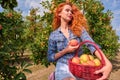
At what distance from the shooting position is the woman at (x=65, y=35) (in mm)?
4814

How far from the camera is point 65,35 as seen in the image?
5.12m

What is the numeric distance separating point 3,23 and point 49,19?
1267cm

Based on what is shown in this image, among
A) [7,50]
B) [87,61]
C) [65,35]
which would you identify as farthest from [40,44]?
[87,61]

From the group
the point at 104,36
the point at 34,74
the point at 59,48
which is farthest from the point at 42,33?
the point at 59,48

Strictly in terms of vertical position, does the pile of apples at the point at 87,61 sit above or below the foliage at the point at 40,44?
above

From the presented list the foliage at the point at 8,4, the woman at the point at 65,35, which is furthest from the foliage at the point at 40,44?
the woman at the point at 65,35

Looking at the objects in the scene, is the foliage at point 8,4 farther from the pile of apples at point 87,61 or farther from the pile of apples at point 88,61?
the pile of apples at point 88,61

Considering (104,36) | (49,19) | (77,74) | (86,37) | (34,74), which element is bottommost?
(34,74)

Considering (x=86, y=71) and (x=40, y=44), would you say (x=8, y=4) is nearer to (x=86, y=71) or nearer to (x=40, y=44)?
(x=86, y=71)

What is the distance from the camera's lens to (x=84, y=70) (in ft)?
13.4

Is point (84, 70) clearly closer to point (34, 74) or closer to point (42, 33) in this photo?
point (42, 33)

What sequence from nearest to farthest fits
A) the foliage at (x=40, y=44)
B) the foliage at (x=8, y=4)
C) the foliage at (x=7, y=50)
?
1. the foliage at (x=7, y=50)
2. the foliage at (x=8, y=4)
3. the foliage at (x=40, y=44)

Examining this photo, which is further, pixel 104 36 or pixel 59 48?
pixel 104 36

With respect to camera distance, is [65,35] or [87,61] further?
[65,35]
